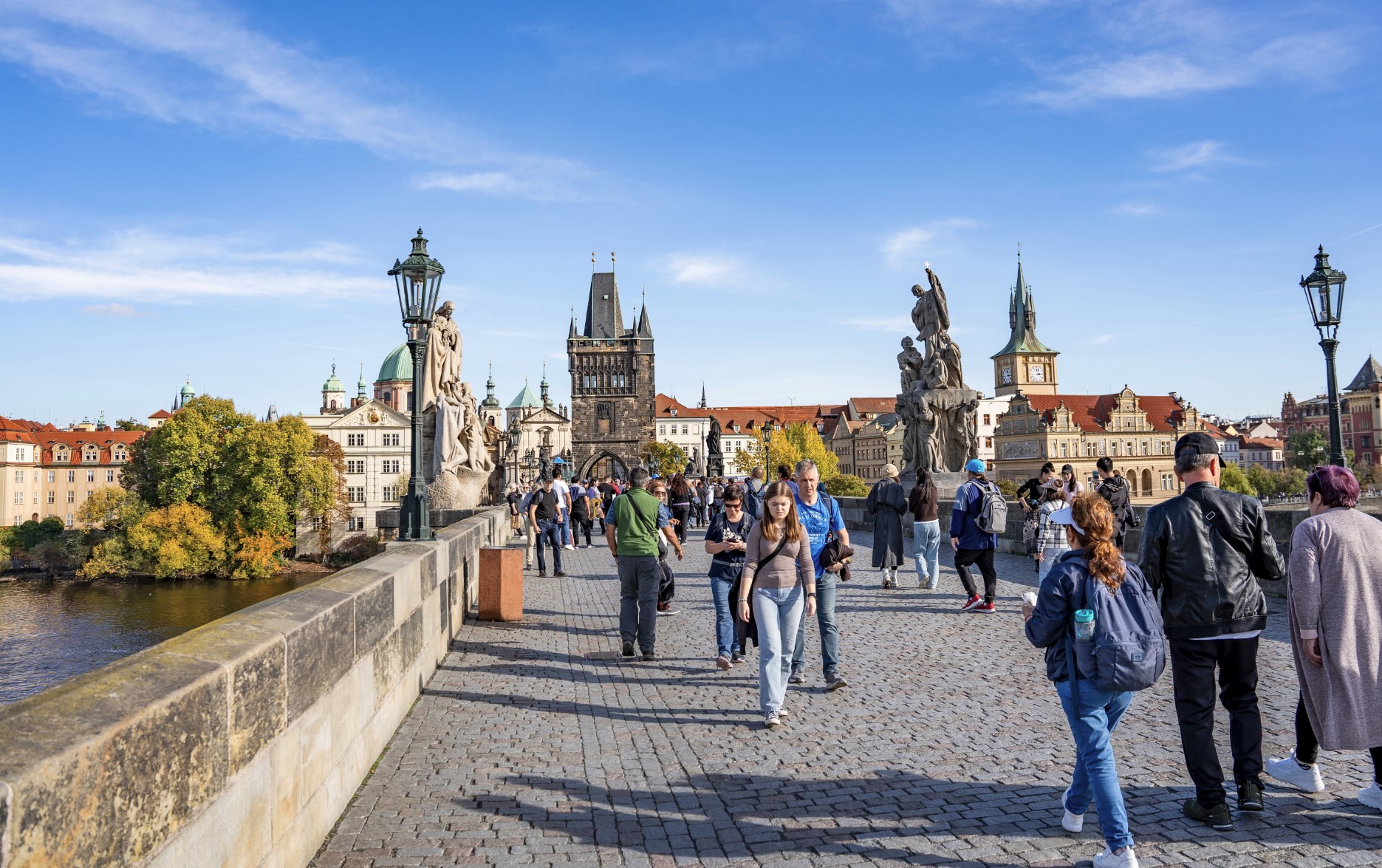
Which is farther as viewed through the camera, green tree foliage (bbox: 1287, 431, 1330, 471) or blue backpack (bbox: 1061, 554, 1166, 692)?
green tree foliage (bbox: 1287, 431, 1330, 471)

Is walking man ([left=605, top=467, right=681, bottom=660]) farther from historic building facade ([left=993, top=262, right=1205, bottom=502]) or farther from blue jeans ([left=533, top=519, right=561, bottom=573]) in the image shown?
historic building facade ([left=993, top=262, right=1205, bottom=502])

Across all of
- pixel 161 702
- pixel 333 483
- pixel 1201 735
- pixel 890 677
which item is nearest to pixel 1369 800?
pixel 1201 735

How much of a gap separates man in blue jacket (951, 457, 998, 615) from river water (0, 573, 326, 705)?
25029 millimetres

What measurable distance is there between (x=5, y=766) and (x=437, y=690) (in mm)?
5546

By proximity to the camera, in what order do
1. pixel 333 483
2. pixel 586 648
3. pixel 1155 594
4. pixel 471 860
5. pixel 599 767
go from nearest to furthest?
pixel 471 860 < pixel 1155 594 < pixel 599 767 < pixel 586 648 < pixel 333 483

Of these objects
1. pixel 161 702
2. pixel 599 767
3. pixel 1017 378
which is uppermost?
pixel 1017 378

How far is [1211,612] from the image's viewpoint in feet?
14.4

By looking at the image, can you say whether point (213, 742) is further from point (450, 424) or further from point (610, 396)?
point (610, 396)

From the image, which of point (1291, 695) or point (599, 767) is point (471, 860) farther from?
point (1291, 695)

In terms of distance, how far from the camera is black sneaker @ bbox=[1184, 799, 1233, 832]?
4246mm

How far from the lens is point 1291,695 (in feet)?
21.5

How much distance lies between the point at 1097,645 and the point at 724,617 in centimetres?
456

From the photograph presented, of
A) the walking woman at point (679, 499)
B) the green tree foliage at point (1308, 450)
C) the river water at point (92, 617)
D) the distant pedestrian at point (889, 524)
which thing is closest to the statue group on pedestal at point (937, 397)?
the walking woman at point (679, 499)

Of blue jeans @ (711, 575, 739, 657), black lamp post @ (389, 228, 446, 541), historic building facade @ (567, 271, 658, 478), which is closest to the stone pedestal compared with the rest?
black lamp post @ (389, 228, 446, 541)
